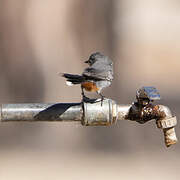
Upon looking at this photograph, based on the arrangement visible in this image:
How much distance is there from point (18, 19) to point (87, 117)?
5.66m

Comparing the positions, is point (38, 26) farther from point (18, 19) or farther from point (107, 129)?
point (107, 129)

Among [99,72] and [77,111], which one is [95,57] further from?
[77,111]

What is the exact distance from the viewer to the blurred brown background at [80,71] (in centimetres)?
657

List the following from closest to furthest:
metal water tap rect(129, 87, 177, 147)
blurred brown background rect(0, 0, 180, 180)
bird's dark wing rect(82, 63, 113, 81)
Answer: metal water tap rect(129, 87, 177, 147), bird's dark wing rect(82, 63, 113, 81), blurred brown background rect(0, 0, 180, 180)

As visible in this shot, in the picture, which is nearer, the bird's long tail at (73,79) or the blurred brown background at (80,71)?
the bird's long tail at (73,79)

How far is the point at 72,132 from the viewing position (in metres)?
7.66

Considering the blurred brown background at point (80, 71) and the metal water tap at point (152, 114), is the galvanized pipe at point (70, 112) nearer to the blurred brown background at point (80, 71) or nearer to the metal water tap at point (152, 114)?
the metal water tap at point (152, 114)

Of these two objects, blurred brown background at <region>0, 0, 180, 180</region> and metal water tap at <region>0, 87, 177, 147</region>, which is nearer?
metal water tap at <region>0, 87, 177, 147</region>

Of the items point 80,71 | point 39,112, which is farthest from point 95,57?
point 80,71

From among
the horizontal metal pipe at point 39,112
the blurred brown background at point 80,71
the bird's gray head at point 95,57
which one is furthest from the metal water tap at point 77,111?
the blurred brown background at point 80,71

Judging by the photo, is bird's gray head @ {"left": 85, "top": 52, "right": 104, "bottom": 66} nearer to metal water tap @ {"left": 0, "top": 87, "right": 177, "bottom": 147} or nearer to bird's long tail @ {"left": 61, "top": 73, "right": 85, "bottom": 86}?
Result: bird's long tail @ {"left": 61, "top": 73, "right": 85, "bottom": 86}

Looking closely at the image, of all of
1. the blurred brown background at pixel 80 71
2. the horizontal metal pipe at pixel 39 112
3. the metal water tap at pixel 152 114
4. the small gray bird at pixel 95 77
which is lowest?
the blurred brown background at pixel 80 71

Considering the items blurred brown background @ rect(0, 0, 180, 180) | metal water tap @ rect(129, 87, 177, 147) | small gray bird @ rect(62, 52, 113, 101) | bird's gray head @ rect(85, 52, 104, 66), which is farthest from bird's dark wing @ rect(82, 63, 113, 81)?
blurred brown background @ rect(0, 0, 180, 180)

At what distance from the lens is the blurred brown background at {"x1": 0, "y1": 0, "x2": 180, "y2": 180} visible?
6566 millimetres
